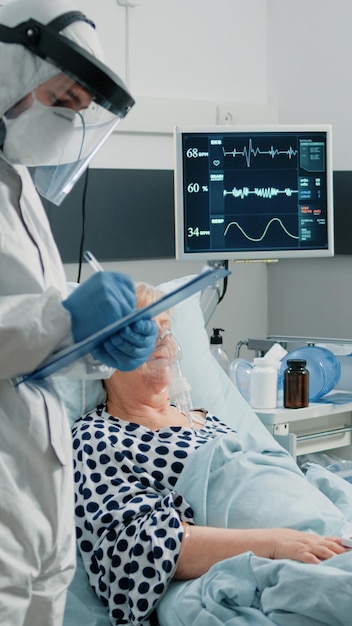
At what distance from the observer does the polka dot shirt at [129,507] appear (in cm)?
190

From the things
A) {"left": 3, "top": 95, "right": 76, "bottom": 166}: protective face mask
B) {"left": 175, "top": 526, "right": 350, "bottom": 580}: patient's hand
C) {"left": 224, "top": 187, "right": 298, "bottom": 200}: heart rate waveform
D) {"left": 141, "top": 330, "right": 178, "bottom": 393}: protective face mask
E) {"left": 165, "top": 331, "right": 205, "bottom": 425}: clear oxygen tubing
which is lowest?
{"left": 175, "top": 526, "right": 350, "bottom": 580}: patient's hand

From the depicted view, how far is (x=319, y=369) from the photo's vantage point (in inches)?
117

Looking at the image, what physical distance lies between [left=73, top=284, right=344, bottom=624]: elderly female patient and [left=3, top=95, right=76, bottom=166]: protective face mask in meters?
0.76

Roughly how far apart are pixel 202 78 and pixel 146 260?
0.77m

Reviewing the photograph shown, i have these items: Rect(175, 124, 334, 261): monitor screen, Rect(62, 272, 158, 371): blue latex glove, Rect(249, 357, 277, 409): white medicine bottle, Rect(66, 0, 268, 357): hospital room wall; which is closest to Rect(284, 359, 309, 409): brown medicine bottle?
Rect(249, 357, 277, 409): white medicine bottle

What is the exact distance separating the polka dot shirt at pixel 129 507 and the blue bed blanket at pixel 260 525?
1.9 inches

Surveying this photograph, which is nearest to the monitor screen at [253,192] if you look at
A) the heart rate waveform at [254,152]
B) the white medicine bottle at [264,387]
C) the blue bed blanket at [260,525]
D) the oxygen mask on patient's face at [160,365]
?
the heart rate waveform at [254,152]

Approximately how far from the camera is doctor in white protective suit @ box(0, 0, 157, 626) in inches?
52.5

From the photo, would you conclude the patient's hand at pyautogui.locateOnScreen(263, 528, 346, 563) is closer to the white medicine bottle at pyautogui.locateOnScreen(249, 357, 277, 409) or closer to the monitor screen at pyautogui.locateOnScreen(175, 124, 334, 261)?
the white medicine bottle at pyautogui.locateOnScreen(249, 357, 277, 409)

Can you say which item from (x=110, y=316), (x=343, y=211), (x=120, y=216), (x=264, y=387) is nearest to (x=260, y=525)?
(x=264, y=387)

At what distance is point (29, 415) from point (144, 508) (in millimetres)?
668

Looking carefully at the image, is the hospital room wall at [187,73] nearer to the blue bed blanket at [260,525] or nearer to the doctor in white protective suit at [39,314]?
the blue bed blanket at [260,525]

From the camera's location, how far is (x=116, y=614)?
192 cm

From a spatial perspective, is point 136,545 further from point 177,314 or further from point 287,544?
point 177,314
